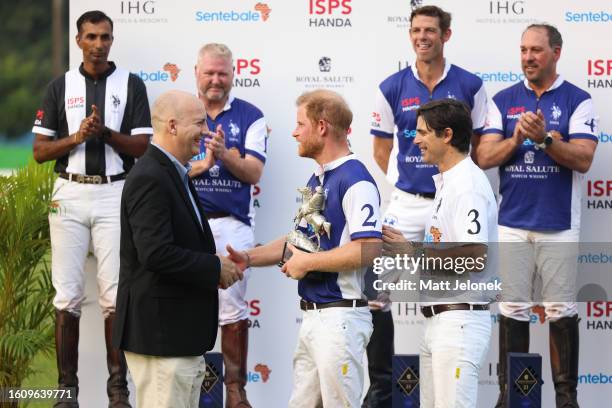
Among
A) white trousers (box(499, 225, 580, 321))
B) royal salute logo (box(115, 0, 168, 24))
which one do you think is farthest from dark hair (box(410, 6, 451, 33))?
royal salute logo (box(115, 0, 168, 24))

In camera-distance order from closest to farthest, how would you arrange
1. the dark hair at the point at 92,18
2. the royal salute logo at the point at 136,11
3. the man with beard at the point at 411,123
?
the man with beard at the point at 411,123, the dark hair at the point at 92,18, the royal salute logo at the point at 136,11

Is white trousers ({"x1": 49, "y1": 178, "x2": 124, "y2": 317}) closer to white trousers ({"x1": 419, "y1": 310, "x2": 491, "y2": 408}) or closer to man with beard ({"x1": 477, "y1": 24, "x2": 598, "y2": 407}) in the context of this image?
man with beard ({"x1": 477, "y1": 24, "x2": 598, "y2": 407})

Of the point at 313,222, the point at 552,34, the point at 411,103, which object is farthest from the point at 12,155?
the point at 313,222

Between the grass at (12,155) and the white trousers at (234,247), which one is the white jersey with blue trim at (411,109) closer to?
the white trousers at (234,247)

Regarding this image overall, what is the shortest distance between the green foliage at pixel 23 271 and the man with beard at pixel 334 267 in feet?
9.36

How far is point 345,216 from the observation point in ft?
18.6

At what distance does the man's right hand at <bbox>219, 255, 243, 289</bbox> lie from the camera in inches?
214

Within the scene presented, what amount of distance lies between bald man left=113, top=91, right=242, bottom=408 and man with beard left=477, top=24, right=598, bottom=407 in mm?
3135

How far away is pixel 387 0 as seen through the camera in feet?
28.1

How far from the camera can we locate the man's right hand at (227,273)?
5.45 m

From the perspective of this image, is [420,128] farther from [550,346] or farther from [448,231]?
[550,346]

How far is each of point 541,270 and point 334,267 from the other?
2872 mm

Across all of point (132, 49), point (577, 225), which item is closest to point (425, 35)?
point (577, 225)

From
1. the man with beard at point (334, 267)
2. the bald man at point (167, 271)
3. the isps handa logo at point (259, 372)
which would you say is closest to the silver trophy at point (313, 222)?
the man with beard at point (334, 267)
